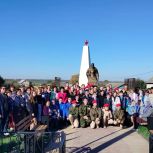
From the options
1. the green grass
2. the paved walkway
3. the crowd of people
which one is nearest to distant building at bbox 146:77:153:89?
the crowd of people

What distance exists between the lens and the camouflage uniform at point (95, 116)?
15031mm

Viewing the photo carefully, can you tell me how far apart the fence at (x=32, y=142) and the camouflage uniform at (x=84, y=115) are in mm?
6416

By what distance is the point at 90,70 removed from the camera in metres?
23.0

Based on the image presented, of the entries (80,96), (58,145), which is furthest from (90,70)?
(58,145)

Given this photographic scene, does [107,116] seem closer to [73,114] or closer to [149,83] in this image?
[73,114]

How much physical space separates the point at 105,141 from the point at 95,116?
11.3 feet

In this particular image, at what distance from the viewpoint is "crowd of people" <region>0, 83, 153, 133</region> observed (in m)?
14.5

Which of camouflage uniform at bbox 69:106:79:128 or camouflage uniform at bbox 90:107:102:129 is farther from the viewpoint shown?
camouflage uniform at bbox 69:106:79:128

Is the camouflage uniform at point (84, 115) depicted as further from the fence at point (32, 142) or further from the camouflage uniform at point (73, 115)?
the fence at point (32, 142)

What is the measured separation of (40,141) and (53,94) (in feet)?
27.2

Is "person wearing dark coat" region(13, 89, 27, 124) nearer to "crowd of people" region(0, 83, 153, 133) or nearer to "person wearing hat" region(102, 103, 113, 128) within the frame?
"crowd of people" region(0, 83, 153, 133)

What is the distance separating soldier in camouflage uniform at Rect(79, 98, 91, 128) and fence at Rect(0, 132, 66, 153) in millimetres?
6422

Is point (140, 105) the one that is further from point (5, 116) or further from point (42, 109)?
point (5, 116)

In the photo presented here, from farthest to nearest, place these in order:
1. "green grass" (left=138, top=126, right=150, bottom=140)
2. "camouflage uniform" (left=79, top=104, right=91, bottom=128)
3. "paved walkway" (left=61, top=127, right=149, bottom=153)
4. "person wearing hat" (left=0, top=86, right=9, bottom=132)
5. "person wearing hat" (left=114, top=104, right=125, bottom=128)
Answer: "person wearing hat" (left=114, top=104, right=125, bottom=128)
"camouflage uniform" (left=79, top=104, right=91, bottom=128)
"green grass" (left=138, top=126, right=150, bottom=140)
"person wearing hat" (left=0, top=86, right=9, bottom=132)
"paved walkway" (left=61, top=127, right=149, bottom=153)
